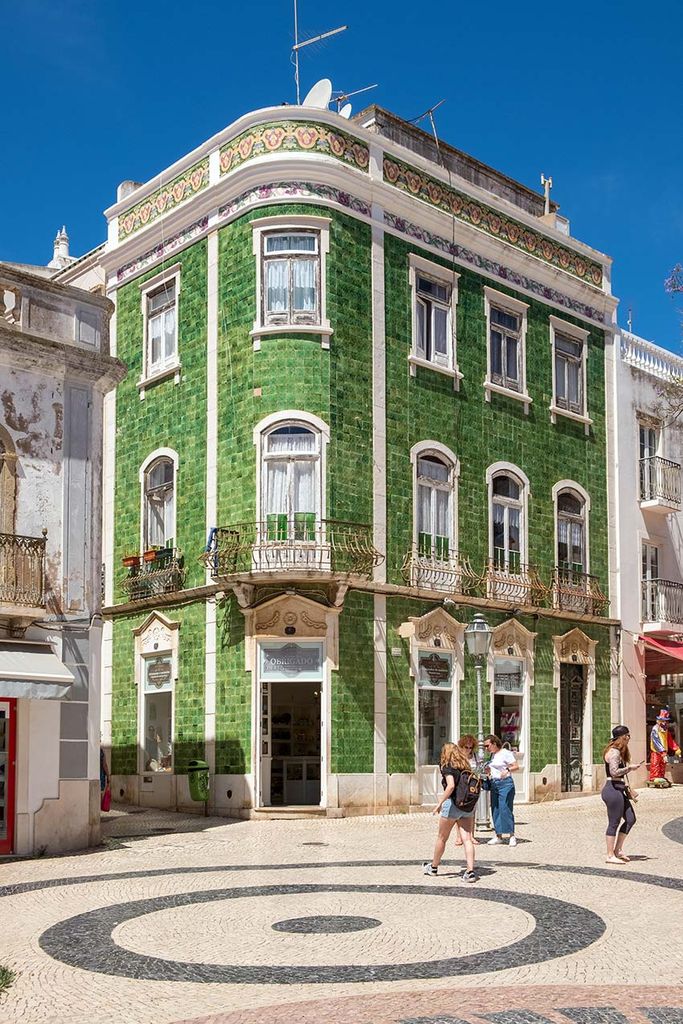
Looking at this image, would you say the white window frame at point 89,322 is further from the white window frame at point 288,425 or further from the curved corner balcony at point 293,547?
the curved corner balcony at point 293,547

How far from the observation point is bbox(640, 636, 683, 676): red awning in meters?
32.0

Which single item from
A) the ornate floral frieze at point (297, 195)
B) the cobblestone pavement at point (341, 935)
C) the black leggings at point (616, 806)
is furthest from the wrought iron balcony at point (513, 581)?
the black leggings at point (616, 806)

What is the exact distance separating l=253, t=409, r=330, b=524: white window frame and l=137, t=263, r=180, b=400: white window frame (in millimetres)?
3500

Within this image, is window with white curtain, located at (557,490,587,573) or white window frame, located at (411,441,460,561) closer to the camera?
white window frame, located at (411,441,460,561)

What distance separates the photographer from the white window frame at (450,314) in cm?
2644

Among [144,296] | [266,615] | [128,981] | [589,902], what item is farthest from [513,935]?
[144,296]

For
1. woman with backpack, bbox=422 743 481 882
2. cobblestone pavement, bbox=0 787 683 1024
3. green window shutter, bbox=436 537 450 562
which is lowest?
cobblestone pavement, bbox=0 787 683 1024

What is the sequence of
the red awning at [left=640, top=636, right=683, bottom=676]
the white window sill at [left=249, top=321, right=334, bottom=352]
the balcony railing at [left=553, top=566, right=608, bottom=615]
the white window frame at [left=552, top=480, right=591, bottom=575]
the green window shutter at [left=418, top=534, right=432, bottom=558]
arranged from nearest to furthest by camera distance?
the white window sill at [left=249, top=321, right=334, bottom=352] → the green window shutter at [left=418, top=534, right=432, bottom=558] → the balcony railing at [left=553, top=566, right=608, bottom=615] → the white window frame at [left=552, top=480, right=591, bottom=575] → the red awning at [left=640, top=636, right=683, bottom=676]

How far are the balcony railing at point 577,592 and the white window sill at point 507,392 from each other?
12.8 feet

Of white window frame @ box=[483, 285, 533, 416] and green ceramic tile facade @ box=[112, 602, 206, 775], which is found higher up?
white window frame @ box=[483, 285, 533, 416]

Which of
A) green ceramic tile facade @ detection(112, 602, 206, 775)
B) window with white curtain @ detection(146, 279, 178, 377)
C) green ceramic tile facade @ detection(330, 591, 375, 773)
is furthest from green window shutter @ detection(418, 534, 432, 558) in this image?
window with white curtain @ detection(146, 279, 178, 377)

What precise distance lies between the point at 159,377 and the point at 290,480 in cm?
502

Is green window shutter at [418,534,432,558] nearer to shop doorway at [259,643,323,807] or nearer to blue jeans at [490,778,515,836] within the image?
shop doorway at [259,643,323,807]

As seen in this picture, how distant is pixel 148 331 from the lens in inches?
1116
